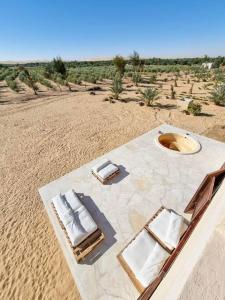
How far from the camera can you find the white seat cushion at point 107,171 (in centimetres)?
597

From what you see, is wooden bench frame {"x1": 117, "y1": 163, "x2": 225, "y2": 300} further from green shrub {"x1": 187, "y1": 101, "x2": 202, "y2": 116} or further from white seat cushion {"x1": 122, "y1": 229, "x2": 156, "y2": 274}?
green shrub {"x1": 187, "y1": 101, "x2": 202, "y2": 116}

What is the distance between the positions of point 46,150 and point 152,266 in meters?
7.67

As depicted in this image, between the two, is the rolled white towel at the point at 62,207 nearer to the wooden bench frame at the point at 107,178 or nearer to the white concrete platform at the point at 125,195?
the white concrete platform at the point at 125,195

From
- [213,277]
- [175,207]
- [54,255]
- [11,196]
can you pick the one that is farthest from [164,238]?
[11,196]

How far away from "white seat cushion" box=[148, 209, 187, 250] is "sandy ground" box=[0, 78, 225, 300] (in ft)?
5.97

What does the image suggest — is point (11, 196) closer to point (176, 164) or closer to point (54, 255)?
point (54, 255)

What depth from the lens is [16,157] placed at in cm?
862

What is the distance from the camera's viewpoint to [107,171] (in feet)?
20.0

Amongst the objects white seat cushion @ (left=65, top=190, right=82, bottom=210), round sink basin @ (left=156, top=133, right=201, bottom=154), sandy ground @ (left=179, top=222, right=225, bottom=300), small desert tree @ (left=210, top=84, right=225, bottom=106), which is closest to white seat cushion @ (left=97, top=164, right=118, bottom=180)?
white seat cushion @ (left=65, top=190, right=82, bottom=210)

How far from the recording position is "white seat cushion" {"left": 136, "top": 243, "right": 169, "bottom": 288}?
10.8 ft

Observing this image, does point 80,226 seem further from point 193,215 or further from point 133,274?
point 193,215

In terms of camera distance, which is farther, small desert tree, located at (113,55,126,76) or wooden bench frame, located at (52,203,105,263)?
small desert tree, located at (113,55,126,76)

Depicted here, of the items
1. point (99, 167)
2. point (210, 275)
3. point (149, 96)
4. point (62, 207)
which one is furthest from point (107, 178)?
point (149, 96)

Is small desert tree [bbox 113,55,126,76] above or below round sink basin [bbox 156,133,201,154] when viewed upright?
above
